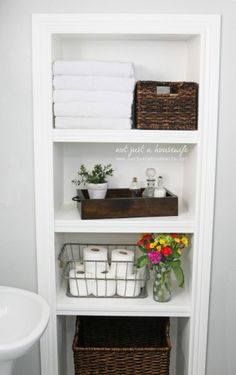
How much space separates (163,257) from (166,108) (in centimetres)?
65

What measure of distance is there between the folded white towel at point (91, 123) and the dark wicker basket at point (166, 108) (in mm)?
72

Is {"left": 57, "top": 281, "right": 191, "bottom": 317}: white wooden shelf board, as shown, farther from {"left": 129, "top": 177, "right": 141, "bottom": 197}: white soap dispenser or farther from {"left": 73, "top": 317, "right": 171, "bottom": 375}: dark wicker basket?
{"left": 129, "top": 177, "right": 141, "bottom": 197}: white soap dispenser

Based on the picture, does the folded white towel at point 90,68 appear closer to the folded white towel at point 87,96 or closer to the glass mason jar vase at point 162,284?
the folded white towel at point 87,96

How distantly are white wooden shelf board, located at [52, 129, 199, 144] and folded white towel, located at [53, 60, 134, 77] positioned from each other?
0.77ft

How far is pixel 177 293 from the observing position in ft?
6.70

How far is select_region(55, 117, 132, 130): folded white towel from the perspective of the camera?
1.80m

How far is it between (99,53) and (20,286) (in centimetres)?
112

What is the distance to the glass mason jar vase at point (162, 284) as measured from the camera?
75.5 inches

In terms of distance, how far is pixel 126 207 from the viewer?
1.88 metres

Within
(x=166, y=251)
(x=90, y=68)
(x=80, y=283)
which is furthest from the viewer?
(x=80, y=283)

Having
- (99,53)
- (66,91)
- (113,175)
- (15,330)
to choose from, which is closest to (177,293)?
(113,175)

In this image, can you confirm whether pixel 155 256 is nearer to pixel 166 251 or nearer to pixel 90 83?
pixel 166 251

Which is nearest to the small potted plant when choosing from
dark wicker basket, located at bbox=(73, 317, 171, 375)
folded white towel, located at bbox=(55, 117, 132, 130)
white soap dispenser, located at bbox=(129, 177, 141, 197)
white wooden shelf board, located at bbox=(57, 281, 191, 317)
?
white soap dispenser, located at bbox=(129, 177, 141, 197)

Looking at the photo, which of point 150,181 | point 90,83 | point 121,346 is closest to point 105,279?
point 121,346
